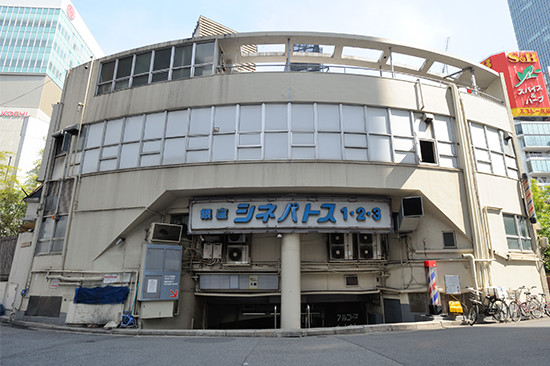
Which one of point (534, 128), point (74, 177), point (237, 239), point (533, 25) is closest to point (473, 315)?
point (237, 239)

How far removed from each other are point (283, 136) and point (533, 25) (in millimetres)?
142648

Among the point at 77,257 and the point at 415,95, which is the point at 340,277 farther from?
the point at 77,257

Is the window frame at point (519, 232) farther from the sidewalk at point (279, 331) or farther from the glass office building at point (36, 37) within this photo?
the glass office building at point (36, 37)

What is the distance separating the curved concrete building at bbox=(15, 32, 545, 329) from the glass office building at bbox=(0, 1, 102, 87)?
243 ft

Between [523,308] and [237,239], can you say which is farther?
[237,239]

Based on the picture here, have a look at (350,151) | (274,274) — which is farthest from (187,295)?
(350,151)

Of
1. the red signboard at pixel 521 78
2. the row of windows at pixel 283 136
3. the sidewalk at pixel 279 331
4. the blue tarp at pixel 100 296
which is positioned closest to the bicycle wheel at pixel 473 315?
the sidewalk at pixel 279 331

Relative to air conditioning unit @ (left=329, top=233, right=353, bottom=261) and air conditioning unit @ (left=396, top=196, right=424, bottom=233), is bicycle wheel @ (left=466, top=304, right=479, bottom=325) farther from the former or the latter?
air conditioning unit @ (left=329, top=233, right=353, bottom=261)

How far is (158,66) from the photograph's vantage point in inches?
602

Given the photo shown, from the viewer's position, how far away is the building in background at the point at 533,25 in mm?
103562

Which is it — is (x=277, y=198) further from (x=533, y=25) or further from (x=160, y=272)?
(x=533, y=25)

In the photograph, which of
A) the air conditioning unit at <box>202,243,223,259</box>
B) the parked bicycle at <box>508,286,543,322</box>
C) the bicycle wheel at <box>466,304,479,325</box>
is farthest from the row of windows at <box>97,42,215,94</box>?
the parked bicycle at <box>508,286,543,322</box>

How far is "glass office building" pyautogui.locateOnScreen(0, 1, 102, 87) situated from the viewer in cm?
6950

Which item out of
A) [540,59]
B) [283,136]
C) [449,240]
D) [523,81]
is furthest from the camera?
[540,59]
